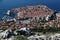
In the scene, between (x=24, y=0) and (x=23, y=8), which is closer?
(x=23, y=8)

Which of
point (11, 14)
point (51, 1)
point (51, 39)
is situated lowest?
point (51, 39)

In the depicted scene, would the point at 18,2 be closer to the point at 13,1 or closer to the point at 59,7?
the point at 13,1

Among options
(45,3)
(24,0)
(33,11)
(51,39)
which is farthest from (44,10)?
(51,39)

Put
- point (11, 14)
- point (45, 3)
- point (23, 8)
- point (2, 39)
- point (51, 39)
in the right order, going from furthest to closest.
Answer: point (45, 3)
point (23, 8)
point (11, 14)
point (51, 39)
point (2, 39)

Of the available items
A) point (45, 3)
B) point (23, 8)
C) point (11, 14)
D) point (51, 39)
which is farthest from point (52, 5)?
point (51, 39)

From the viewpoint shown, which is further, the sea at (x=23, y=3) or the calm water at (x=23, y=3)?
the calm water at (x=23, y=3)

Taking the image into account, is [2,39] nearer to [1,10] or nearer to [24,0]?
[1,10]

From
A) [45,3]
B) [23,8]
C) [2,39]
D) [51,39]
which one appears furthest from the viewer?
[45,3]

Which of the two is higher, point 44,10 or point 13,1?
point 13,1

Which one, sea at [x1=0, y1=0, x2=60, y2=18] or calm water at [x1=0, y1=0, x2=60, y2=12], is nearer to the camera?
sea at [x1=0, y1=0, x2=60, y2=18]
